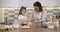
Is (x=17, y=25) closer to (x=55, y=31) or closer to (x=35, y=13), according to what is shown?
(x=55, y=31)

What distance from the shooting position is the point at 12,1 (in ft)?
14.8

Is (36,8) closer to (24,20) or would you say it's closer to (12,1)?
(24,20)

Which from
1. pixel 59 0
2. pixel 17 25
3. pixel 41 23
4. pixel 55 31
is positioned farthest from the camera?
pixel 59 0

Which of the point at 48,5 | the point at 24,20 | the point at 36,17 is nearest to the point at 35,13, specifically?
the point at 36,17

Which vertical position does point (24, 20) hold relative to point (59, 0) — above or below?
below

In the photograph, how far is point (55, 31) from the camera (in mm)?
2217

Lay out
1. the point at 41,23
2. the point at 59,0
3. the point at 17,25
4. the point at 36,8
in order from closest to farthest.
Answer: the point at 17,25 → the point at 41,23 → the point at 36,8 → the point at 59,0

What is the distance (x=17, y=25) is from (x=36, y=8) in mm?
738

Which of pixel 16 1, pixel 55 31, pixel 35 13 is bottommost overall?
pixel 55 31

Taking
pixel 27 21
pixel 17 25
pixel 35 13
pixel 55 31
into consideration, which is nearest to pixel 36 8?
pixel 35 13

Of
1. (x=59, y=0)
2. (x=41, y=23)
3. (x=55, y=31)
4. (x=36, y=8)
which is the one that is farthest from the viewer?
(x=59, y=0)

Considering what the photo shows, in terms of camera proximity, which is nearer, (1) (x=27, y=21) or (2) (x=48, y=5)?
(1) (x=27, y=21)

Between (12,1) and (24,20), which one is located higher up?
(12,1)

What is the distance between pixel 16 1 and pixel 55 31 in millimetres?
2470
